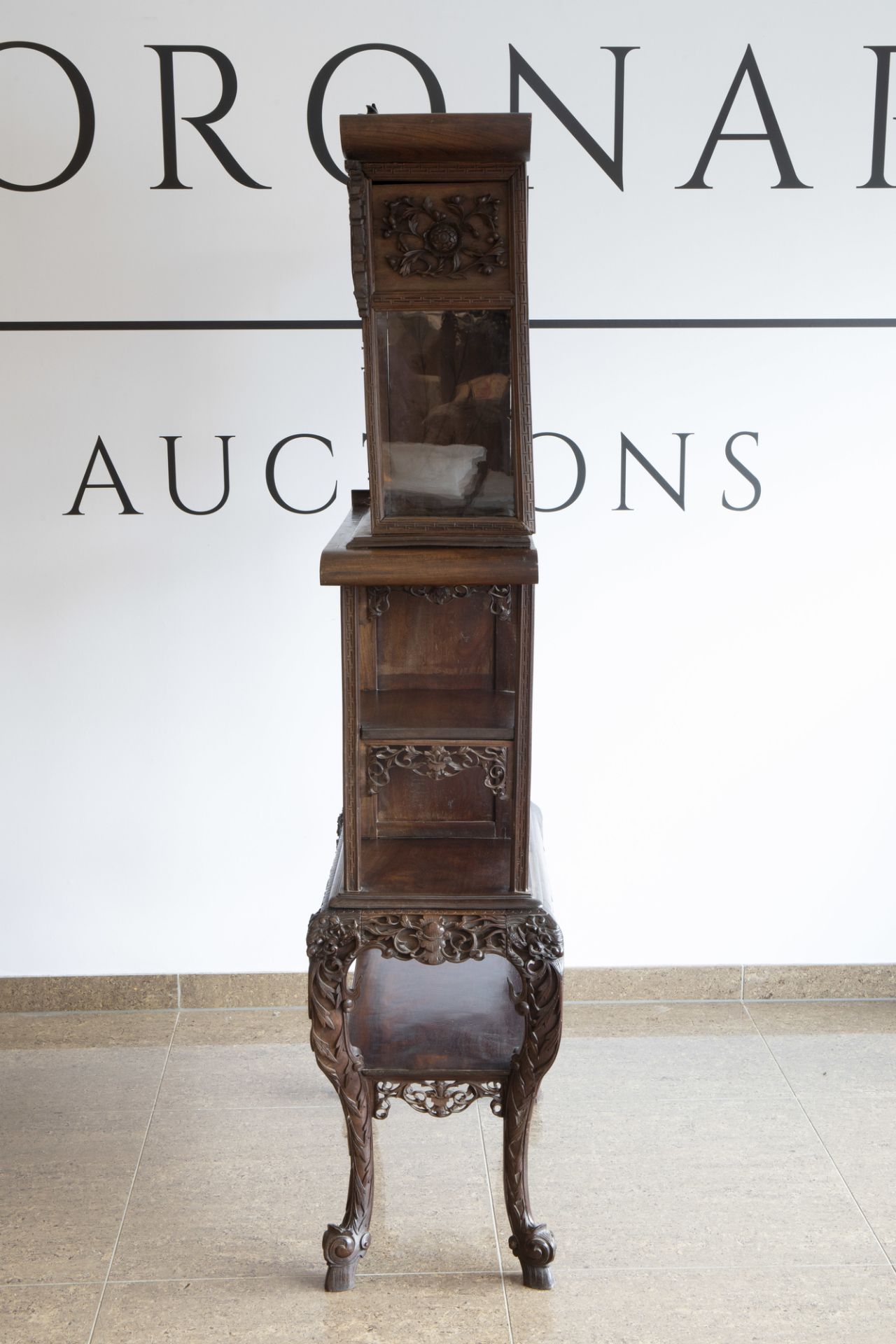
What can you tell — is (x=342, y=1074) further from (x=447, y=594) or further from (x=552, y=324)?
(x=552, y=324)

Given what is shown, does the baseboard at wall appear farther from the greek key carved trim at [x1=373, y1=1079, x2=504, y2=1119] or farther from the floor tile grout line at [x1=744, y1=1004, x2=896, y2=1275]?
the greek key carved trim at [x1=373, y1=1079, x2=504, y2=1119]

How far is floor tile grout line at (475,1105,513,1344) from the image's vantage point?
2.02 metres

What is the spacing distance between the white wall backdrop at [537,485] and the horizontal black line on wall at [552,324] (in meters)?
0.02

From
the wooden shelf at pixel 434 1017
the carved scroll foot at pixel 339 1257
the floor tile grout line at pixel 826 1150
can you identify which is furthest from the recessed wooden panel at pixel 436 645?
the floor tile grout line at pixel 826 1150

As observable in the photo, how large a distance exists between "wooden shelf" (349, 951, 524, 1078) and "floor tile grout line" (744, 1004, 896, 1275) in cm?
75

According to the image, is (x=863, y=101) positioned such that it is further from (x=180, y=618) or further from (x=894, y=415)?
(x=180, y=618)

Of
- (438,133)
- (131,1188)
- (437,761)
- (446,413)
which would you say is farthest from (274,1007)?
(438,133)

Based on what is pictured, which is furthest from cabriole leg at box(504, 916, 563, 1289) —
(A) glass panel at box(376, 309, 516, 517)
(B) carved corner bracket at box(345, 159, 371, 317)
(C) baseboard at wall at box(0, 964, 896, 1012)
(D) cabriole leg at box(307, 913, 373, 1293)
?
(B) carved corner bracket at box(345, 159, 371, 317)

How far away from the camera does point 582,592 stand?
2.83m

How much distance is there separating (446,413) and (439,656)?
1.58 feet

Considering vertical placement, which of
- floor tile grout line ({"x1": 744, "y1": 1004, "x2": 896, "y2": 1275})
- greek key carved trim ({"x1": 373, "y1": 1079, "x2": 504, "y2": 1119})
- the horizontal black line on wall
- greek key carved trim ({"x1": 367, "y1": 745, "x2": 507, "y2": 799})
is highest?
the horizontal black line on wall

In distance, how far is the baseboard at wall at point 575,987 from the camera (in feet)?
→ 9.82

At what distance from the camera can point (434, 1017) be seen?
222 centimetres

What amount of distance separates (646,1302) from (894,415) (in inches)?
77.8
